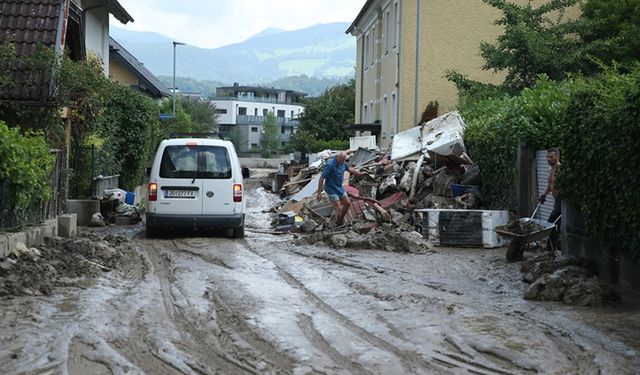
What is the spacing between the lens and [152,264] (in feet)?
43.6

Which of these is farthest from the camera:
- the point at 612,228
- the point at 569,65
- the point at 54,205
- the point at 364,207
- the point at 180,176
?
the point at 569,65

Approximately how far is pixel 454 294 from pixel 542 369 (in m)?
4.09

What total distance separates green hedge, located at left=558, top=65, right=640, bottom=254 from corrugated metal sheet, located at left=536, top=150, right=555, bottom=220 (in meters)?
3.39

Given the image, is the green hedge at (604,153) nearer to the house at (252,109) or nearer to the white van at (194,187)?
the white van at (194,187)

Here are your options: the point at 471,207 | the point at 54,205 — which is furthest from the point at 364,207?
the point at 54,205

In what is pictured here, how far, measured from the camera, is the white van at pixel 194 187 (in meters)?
16.7

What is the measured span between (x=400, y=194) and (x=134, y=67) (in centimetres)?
2703

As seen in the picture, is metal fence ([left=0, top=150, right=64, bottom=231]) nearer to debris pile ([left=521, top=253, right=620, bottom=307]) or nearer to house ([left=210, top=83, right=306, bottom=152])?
debris pile ([left=521, top=253, right=620, bottom=307])

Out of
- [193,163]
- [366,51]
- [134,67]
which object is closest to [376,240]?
[193,163]

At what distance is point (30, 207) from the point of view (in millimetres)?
13398

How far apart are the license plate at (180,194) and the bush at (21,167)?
3.39 m

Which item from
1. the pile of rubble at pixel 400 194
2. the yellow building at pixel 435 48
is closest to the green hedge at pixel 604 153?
the pile of rubble at pixel 400 194

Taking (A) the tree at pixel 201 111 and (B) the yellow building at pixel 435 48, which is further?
(A) the tree at pixel 201 111

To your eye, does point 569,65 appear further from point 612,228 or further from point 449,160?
point 612,228
